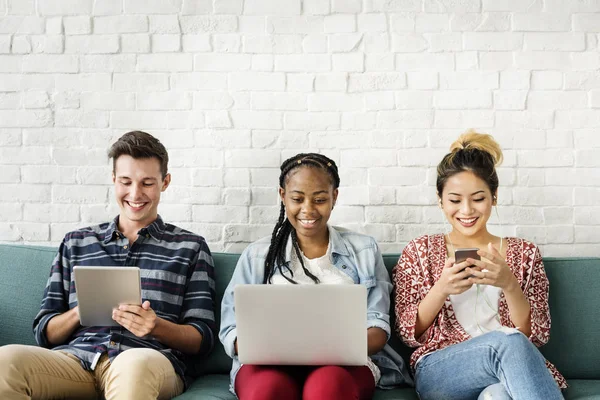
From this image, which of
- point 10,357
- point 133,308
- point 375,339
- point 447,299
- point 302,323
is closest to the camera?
point 302,323

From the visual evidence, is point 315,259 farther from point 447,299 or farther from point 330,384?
point 330,384

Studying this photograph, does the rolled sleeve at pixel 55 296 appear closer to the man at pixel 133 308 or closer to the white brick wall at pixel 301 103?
the man at pixel 133 308

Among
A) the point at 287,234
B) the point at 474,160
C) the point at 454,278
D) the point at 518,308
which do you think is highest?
A: the point at 474,160

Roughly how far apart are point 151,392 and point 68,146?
1.33m

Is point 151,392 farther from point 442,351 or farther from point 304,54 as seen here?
point 304,54

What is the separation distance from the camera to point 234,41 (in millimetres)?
2883

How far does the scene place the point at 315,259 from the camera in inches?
97.4

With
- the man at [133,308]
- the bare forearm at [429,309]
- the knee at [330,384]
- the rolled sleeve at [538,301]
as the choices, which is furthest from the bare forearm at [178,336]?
the rolled sleeve at [538,301]

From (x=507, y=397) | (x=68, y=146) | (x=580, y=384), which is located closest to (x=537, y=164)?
(x=580, y=384)

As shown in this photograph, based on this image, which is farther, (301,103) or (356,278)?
(301,103)

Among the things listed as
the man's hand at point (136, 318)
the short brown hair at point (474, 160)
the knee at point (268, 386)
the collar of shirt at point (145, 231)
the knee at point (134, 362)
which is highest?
the short brown hair at point (474, 160)

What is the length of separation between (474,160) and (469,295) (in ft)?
1.54

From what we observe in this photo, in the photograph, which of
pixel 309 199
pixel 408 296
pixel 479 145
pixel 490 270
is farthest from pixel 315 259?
pixel 479 145

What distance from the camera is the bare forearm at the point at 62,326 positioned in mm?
2309
